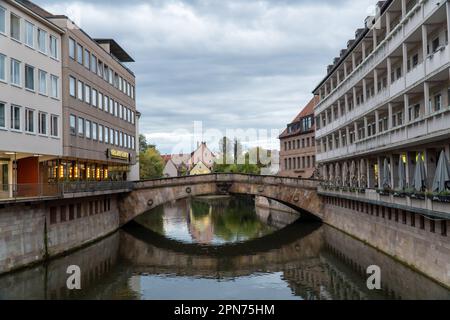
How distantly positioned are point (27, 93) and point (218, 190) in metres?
27.1

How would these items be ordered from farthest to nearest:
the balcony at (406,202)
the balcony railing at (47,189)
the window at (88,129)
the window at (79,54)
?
the window at (88,129) → the window at (79,54) → the balcony railing at (47,189) → the balcony at (406,202)

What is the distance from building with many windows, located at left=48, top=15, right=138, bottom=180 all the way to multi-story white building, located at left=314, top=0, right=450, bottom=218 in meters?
22.4

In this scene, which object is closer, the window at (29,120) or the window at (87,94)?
the window at (29,120)

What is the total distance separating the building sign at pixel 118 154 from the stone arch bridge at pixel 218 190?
143 inches

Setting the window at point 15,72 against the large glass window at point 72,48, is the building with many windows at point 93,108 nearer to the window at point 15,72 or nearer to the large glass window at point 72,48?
the large glass window at point 72,48

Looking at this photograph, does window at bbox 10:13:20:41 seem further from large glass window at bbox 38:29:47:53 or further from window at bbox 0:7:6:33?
large glass window at bbox 38:29:47:53

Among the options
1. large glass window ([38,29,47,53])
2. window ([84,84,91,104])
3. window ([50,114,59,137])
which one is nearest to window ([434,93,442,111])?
large glass window ([38,29,47,53])

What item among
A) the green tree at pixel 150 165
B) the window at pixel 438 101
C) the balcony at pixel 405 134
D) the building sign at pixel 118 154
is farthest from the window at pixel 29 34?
the green tree at pixel 150 165

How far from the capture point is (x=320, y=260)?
120 feet

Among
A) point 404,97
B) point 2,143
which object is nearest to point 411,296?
point 404,97

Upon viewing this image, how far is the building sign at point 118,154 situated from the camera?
52753 millimetres
